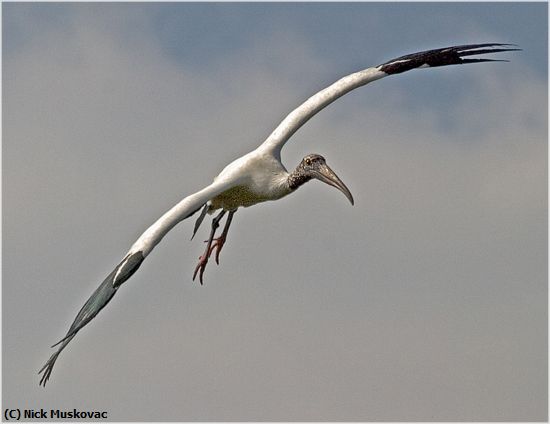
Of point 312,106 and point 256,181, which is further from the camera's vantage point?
point 312,106

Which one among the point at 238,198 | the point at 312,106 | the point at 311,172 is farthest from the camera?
the point at 312,106

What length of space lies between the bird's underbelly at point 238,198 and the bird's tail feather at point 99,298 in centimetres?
310

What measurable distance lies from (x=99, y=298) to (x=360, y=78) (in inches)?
257

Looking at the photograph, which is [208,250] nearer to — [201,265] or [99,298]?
[201,265]

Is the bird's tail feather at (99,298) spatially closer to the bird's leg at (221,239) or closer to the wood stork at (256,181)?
the wood stork at (256,181)

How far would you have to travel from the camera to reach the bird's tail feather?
15875 millimetres

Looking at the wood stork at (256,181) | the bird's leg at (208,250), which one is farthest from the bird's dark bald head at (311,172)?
the bird's leg at (208,250)

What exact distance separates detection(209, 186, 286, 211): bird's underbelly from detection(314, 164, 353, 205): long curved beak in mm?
660

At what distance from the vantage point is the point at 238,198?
19.4 meters

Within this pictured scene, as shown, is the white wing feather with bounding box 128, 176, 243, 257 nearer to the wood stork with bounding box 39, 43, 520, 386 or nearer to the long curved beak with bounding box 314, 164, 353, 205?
the wood stork with bounding box 39, 43, 520, 386

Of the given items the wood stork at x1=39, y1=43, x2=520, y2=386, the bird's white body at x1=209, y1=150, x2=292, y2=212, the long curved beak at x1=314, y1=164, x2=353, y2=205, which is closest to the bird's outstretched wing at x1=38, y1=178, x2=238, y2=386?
the wood stork at x1=39, y1=43, x2=520, y2=386

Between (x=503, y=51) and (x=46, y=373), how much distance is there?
33.0 ft

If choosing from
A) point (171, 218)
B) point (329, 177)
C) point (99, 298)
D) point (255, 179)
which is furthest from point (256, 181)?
point (99, 298)

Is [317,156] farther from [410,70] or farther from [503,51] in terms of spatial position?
[503,51]
